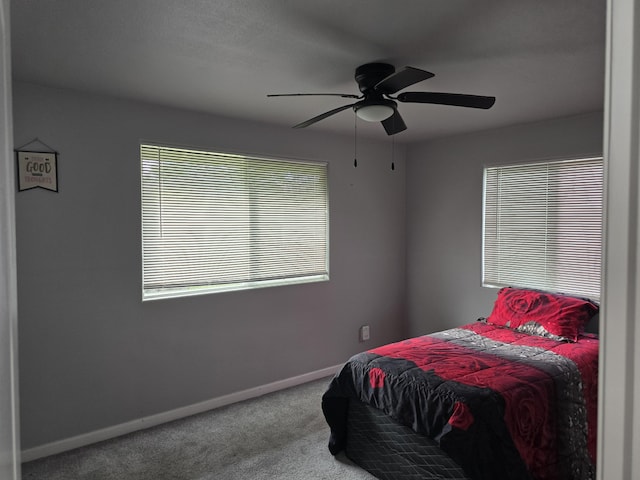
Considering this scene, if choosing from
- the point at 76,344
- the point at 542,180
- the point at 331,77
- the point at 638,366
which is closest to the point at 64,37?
the point at 331,77

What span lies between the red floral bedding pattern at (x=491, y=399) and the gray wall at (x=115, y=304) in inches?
46.2

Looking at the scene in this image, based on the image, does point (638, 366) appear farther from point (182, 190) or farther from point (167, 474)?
point (182, 190)

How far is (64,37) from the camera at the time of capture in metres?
2.01

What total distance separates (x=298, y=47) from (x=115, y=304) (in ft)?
7.09

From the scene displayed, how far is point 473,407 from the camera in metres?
2.19

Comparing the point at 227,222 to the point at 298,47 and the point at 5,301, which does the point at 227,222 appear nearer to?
the point at 298,47

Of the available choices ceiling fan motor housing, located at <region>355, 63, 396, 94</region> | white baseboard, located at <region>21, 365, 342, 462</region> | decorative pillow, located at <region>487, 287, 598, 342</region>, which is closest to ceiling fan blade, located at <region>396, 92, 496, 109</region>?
ceiling fan motor housing, located at <region>355, 63, 396, 94</region>

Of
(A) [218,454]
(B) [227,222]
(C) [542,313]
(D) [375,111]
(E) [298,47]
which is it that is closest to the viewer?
(E) [298,47]

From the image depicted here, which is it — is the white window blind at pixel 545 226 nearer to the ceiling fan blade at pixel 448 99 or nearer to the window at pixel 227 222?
the window at pixel 227 222

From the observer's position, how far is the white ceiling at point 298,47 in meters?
1.76

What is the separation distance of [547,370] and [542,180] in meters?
1.85

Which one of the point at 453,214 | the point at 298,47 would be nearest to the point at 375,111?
the point at 298,47

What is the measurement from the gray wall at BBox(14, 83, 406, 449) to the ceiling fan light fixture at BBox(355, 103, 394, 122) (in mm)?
1538

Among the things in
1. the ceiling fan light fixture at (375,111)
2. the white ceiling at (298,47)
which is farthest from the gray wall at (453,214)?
the ceiling fan light fixture at (375,111)
